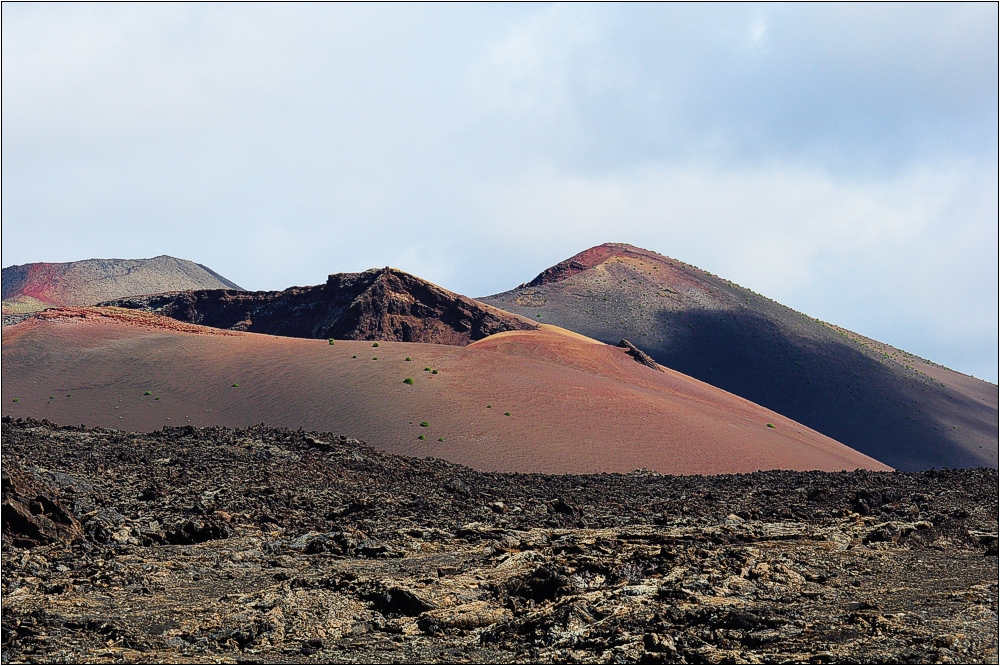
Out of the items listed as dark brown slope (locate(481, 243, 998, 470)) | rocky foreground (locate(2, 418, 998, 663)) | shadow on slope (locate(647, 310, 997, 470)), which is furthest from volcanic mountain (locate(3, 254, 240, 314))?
rocky foreground (locate(2, 418, 998, 663))

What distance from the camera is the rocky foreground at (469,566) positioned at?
8648mm

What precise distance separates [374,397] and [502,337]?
14289 millimetres

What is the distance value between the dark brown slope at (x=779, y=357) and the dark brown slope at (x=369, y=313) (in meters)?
19.5

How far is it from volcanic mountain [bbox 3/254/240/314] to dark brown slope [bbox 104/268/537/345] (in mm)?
41439

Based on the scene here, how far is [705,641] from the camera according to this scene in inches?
333

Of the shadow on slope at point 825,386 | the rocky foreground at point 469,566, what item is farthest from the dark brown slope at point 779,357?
the rocky foreground at point 469,566

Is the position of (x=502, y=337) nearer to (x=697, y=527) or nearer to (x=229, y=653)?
(x=697, y=527)

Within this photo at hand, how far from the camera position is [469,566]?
12.2 m

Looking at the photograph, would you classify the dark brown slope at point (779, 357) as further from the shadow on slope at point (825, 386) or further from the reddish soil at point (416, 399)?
the reddish soil at point (416, 399)

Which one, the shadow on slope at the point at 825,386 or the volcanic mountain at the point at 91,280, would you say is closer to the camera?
the shadow on slope at the point at 825,386

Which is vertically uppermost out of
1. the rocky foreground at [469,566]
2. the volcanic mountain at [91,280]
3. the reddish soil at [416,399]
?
the volcanic mountain at [91,280]

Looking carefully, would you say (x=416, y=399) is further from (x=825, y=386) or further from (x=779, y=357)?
(x=779, y=357)

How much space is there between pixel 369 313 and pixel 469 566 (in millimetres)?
42903

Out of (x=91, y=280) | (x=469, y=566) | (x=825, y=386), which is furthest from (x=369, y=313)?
(x=91, y=280)
